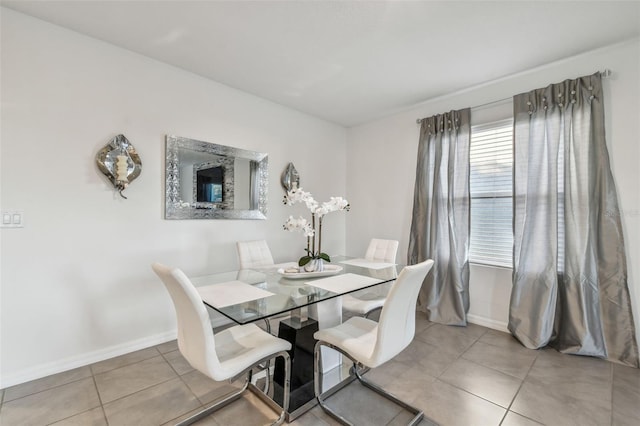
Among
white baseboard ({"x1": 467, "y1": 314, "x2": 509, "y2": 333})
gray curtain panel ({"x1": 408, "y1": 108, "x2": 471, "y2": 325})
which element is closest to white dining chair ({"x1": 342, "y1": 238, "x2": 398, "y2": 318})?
gray curtain panel ({"x1": 408, "y1": 108, "x2": 471, "y2": 325})

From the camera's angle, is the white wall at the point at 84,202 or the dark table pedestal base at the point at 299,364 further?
the white wall at the point at 84,202

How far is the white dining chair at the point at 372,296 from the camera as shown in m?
2.44

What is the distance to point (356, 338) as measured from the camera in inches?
67.9

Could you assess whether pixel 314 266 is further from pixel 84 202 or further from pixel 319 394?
pixel 84 202

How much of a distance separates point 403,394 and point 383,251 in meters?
1.44

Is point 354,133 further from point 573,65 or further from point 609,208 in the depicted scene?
point 609,208

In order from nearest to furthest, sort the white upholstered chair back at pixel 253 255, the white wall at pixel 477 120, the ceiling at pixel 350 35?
1. the ceiling at pixel 350 35
2. the white wall at pixel 477 120
3. the white upholstered chair back at pixel 253 255

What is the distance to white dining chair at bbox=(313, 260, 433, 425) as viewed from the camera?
1478 mm

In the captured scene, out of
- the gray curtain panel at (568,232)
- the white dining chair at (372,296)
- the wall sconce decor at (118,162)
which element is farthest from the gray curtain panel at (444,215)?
the wall sconce decor at (118,162)

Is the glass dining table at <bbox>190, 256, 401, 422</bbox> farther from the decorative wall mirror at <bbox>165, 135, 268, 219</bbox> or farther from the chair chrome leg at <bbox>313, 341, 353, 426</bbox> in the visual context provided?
the decorative wall mirror at <bbox>165, 135, 268, 219</bbox>

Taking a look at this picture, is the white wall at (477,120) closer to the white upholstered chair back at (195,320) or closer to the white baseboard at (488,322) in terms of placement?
the white baseboard at (488,322)

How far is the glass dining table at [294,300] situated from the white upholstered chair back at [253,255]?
250 millimetres

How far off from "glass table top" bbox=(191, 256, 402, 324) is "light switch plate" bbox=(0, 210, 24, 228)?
1275 millimetres

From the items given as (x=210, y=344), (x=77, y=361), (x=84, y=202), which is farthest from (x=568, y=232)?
(x=77, y=361)
